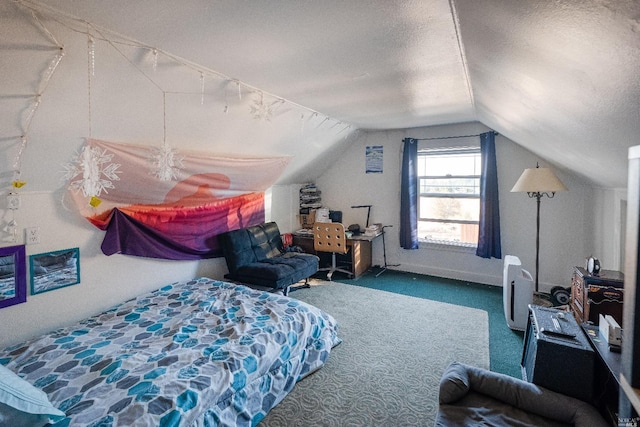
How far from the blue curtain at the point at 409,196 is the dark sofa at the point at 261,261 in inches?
60.2

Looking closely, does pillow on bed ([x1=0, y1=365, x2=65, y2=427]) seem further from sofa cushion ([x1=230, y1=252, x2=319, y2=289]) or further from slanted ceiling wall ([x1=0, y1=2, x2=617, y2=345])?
sofa cushion ([x1=230, y1=252, x2=319, y2=289])

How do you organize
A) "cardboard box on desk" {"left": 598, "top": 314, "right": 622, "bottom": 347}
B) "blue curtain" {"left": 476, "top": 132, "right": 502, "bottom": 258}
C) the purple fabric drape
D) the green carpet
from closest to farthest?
"cardboard box on desk" {"left": 598, "top": 314, "right": 622, "bottom": 347}, the green carpet, the purple fabric drape, "blue curtain" {"left": 476, "top": 132, "right": 502, "bottom": 258}

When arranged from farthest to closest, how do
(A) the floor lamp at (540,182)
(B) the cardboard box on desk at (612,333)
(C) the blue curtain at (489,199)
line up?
1. (C) the blue curtain at (489,199)
2. (A) the floor lamp at (540,182)
3. (B) the cardboard box on desk at (612,333)

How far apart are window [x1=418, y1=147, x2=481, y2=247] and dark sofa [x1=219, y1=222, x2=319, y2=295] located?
1.97 metres

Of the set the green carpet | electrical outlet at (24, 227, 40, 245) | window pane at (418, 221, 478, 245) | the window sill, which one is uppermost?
electrical outlet at (24, 227, 40, 245)

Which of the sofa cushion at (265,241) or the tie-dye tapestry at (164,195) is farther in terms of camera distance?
the sofa cushion at (265,241)

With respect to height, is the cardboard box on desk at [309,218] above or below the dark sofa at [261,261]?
above

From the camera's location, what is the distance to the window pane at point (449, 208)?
4578 mm

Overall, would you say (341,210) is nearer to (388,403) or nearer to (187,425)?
(388,403)

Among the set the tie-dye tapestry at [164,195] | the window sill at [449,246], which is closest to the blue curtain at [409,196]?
the window sill at [449,246]

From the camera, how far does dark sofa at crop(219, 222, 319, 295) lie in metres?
3.55

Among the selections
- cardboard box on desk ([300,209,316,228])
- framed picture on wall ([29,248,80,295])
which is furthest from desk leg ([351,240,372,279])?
framed picture on wall ([29,248,80,295])

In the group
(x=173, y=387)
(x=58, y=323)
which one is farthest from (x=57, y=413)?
(x=58, y=323)

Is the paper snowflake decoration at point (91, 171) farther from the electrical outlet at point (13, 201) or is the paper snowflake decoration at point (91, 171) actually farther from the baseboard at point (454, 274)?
the baseboard at point (454, 274)
